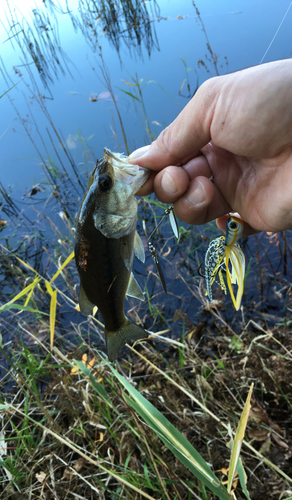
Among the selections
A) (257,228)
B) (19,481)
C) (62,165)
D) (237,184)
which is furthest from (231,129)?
(62,165)

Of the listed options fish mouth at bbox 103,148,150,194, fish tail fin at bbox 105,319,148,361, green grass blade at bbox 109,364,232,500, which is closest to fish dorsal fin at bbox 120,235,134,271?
fish mouth at bbox 103,148,150,194

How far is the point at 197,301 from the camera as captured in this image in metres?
4.04

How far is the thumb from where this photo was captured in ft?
6.50

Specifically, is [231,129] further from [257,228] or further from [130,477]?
[130,477]

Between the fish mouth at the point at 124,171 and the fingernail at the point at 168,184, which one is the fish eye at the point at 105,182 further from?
the fingernail at the point at 168,184

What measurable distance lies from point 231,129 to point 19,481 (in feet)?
9.69

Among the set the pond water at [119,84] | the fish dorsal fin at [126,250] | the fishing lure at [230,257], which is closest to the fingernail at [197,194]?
the fishing lure at [230,257]

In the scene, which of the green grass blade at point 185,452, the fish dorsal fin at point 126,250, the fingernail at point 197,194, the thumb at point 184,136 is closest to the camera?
the green grass blade at point 185,452

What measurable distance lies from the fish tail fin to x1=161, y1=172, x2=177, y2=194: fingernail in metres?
0.91

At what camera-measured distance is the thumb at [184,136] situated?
198 cm

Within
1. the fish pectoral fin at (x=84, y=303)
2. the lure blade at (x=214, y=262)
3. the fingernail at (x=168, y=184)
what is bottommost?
the lure blade at (x=214, y=262)

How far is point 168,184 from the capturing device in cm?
205

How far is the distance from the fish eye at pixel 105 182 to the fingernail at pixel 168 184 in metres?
0.40

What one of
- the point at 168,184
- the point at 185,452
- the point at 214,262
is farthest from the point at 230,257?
the point at 185,452
